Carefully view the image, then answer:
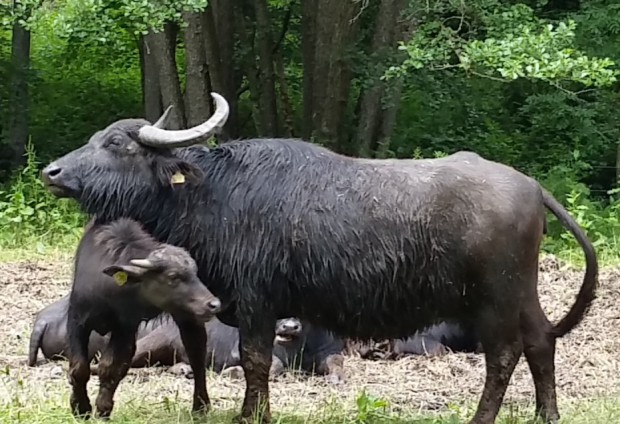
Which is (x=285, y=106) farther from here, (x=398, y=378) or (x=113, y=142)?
(x=113, y=142)

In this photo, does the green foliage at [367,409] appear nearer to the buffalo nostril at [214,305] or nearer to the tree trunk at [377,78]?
the buffalo nostril at [214,305]

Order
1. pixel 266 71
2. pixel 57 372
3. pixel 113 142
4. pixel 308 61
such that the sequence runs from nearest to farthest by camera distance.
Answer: pixel 113 142 < pixel 57 372 < pixel 308 61 < pixel 266 71

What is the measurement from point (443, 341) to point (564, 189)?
716cm

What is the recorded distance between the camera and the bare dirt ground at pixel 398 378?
7590 millimetres

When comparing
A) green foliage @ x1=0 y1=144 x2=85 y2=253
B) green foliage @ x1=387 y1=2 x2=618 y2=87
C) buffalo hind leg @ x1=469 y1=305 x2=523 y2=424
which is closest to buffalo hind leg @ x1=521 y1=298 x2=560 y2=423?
buffalo hind leg @ x1=469 y1=305 x2=523 y2=424

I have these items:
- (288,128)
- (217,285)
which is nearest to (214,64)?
(288,128)

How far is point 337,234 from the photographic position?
21.3 feet

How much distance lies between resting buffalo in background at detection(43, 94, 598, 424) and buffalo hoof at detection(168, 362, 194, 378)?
4.99 ft

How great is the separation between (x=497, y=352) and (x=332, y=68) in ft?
32.5

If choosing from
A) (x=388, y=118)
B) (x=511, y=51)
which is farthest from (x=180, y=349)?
(x=388, y=118)

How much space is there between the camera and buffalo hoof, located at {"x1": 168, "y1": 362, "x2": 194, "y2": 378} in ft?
27.2

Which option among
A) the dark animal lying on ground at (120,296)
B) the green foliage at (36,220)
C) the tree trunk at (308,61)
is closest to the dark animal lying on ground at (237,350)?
the dark animal lying on ground at (120,296)

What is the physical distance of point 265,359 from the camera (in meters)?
6.57

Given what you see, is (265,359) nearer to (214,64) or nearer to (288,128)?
(214,64)
